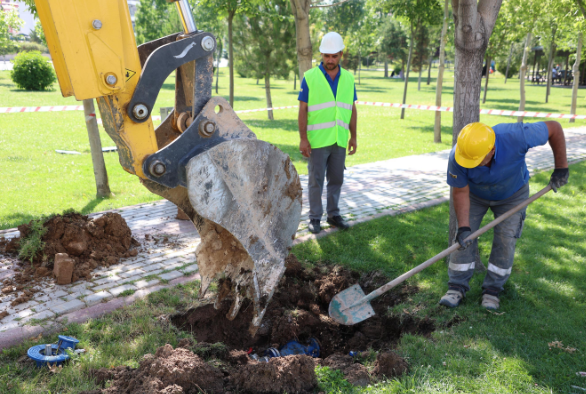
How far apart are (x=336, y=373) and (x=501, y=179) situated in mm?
2130

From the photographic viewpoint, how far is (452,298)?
3.97 m

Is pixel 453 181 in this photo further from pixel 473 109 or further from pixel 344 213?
pixel 344 213

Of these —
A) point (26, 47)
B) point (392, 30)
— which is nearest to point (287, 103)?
point (392, 30)

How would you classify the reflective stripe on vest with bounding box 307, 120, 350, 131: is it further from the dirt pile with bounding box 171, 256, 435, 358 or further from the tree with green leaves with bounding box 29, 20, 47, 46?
the tree with green leaves with bounding box 29, 20, 47, 46

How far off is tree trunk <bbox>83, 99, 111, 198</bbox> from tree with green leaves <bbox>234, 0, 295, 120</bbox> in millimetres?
10920

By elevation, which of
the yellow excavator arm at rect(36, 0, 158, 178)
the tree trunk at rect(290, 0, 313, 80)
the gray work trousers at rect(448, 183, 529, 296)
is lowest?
the gray work trousers at rect(448, 183, 529, 296)

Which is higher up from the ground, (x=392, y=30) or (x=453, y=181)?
(x=392, y=30)

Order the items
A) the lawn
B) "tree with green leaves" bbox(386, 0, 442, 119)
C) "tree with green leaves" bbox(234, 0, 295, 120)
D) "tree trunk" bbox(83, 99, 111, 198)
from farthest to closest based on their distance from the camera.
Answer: "tree with green leaves" bbox(234, 0, 295, 120) < "tree with green leaves" bbox(386, 0, 442, 119) < "tree trunk" bbox(83, 99, 111, 198) < the lawn

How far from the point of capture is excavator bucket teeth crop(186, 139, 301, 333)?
2807 millimetres

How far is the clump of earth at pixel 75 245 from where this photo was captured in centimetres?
436

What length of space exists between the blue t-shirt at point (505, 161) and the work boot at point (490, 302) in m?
0.96

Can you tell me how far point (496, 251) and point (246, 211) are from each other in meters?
2.49

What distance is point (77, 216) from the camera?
5023 millimetres

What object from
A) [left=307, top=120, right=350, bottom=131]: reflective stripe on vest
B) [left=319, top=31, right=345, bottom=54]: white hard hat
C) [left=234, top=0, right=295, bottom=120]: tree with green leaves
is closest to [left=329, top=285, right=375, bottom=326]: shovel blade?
[left=307, top=120, right=350, bottom=131]: reflective stripe on vest
